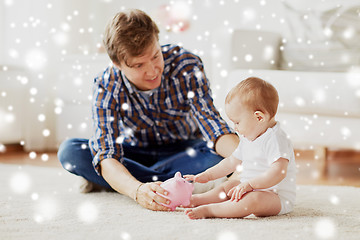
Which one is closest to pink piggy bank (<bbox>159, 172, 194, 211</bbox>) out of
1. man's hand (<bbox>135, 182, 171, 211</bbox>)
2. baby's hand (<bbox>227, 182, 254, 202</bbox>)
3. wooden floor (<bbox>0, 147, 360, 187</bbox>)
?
man's hand (<bbox>135, 182, 171, 211</bbox>)

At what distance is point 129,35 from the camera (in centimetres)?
114

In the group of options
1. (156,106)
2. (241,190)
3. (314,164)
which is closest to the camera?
(241,190)

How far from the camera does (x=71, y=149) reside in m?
1.32

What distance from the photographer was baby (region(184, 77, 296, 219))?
3.22 ft

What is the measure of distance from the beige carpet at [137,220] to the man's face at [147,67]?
31 centimetres

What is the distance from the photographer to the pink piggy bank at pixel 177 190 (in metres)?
1.04

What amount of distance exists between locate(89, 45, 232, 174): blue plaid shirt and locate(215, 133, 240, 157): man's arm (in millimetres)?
13

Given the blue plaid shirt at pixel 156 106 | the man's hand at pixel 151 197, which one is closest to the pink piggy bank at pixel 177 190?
the man's hand at pixel 151 197

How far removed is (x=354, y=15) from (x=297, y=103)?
0.62 meters

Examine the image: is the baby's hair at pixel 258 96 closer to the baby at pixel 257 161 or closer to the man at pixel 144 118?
the baby at pixel 257 161

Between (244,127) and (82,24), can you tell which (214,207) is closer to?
(244,127)

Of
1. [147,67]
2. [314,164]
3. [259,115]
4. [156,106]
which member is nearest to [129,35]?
[147,67]

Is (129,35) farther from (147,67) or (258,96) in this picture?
(258,96)

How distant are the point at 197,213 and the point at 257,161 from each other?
0.17m
